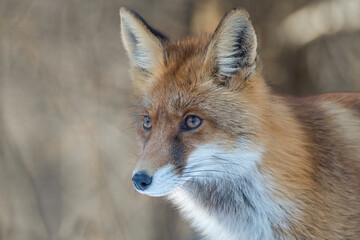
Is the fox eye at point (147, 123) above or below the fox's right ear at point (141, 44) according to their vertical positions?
below

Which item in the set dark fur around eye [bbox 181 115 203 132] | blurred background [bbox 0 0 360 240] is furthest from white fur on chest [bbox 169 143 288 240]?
blurred background [bbox 0 0 360 240]

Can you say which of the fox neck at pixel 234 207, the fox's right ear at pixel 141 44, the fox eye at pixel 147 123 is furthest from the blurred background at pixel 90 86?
the fox eye at pixel 147 123

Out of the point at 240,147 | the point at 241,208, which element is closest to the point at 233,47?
the point at 240,147

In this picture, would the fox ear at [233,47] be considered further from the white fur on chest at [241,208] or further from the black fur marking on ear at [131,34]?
the black fur marking on ear at [131,34]

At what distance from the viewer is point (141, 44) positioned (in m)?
2.99

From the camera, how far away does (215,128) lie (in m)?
2.54

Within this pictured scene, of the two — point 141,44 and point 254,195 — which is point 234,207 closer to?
point 254,195

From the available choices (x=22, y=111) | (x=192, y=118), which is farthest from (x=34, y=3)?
(x=192, y=118)

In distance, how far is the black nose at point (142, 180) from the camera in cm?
235

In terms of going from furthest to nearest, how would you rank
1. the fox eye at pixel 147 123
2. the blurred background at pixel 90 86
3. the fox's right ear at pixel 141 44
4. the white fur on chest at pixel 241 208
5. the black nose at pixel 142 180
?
the blurred background at pixel 90 86 < the fox's right ear at pixel 141 44 < the fox eye at pixel 147 123 < the white fur on chest at pixel 241 208 < the black nose at pixel 142 180

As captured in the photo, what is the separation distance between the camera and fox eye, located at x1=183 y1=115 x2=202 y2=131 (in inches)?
100

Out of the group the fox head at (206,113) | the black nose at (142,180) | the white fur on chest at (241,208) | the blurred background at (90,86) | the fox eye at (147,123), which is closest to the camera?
the black nose at (142,180)

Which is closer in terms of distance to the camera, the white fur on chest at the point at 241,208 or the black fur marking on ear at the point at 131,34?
the white fur on chest at the point at 241,208

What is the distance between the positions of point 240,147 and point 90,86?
3.00 meters
